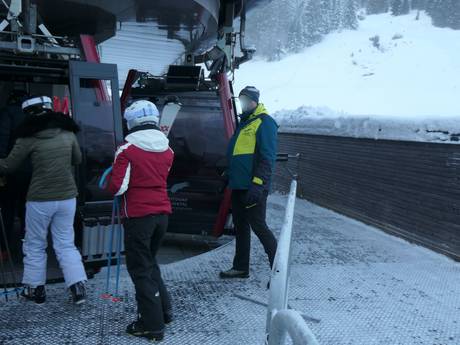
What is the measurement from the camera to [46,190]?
145 inches

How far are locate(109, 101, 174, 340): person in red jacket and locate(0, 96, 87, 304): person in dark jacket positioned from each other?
2.25ft

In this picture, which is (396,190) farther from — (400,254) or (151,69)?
(151,69)

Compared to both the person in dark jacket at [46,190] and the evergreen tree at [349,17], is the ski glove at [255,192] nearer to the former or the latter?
the person in dark jacket at [46,190]

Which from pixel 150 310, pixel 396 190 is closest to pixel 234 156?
pixel 150 310

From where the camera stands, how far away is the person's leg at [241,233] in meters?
4.60

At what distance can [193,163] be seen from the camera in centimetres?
575

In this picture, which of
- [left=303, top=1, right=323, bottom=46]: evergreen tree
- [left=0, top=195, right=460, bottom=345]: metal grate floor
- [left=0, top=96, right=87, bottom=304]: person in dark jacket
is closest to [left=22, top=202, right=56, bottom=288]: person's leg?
[left=0, top=96, right=87, bottom=304]: person in dark jacket

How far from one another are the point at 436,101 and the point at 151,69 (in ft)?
87.7

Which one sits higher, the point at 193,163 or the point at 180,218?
the point at 193,163

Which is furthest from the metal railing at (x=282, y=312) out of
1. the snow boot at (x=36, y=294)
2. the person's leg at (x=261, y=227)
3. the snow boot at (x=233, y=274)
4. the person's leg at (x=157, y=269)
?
the snow boot at (x=36, y=294)

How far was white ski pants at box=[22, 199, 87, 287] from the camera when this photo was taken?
3.72m

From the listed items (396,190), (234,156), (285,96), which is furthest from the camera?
(285,96)

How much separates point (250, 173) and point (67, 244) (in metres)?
1.74

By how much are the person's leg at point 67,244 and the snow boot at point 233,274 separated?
53.1 inches
